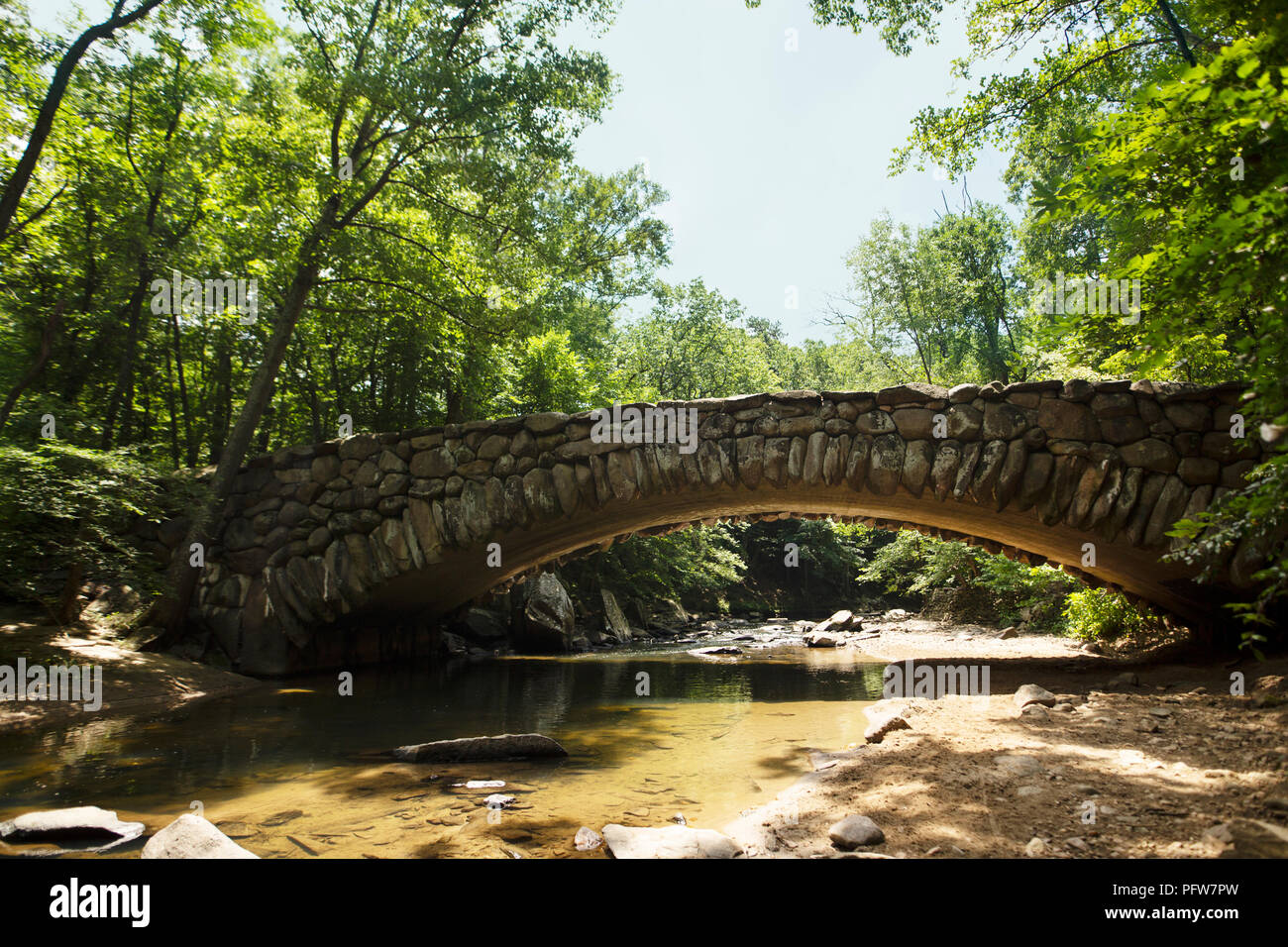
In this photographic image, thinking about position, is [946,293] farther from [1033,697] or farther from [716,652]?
[1033,697]

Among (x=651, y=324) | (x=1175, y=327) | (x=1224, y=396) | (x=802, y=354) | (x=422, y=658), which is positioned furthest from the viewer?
(x=802, y=354)

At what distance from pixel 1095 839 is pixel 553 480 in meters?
6.04

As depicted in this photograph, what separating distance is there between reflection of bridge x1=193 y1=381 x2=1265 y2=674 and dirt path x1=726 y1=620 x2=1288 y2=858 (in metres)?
1.74

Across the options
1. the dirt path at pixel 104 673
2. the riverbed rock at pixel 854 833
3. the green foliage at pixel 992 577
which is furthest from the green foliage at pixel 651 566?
the riverbed rock at pixel 854 833

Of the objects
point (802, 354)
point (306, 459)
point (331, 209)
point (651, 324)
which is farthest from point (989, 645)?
point (802, 354)

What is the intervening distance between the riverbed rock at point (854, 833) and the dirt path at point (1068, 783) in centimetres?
4

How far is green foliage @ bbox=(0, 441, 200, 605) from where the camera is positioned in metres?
6.04

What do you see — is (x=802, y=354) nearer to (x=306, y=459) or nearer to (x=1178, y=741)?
(x=306, y=459)

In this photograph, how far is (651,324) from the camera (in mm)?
Result: 24062

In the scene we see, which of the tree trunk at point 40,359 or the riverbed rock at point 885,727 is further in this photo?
the tree trunk at point 40,359

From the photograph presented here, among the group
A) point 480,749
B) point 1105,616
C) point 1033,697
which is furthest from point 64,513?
point 1105,616

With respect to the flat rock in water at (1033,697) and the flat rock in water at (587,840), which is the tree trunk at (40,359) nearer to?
the flat rock in water at (587,840)

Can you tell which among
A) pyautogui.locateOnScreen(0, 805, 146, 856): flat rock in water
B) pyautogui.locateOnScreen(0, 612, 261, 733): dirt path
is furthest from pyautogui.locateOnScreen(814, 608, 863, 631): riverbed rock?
pyautogui.locateOnScreen(0, 805, 146, 856): flat rock in water

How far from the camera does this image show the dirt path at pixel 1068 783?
225 centimetres
